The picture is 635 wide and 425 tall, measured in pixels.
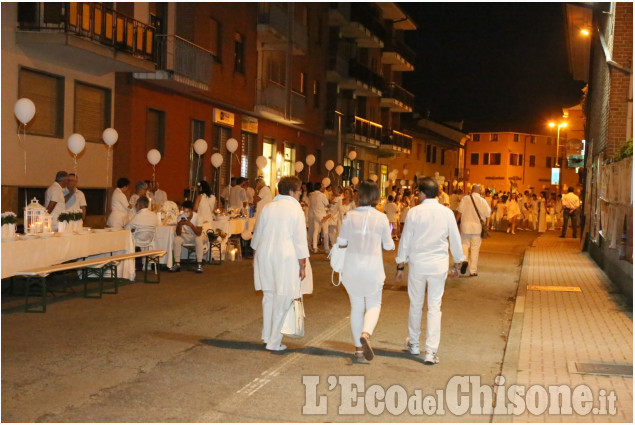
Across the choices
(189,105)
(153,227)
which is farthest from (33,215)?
(189,105)

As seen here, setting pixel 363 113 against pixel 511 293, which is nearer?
pixel 511 293

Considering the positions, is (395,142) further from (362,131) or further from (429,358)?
(429,358)

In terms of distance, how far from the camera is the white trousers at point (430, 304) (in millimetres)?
8328

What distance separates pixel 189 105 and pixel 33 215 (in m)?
13.6

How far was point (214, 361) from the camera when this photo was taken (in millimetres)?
8195

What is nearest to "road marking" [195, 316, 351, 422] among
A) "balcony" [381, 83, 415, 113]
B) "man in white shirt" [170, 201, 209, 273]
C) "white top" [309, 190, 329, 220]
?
"man in white shirt" [170, 201, 209, 273]

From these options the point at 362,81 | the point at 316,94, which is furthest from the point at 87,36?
the point at 362,81

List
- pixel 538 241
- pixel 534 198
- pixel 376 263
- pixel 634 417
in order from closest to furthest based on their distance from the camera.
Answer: pixel 634 417 → pixel 376 263 → pixel 538 241 → pixel 534 198

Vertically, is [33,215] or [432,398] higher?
[33,215]

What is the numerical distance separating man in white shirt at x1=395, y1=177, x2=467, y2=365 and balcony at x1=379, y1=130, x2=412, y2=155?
43408 mm

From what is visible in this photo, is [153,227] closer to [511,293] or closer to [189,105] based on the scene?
[511,293]

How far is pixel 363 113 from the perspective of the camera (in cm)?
5016

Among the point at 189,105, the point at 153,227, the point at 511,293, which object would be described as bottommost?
the point at 511,293

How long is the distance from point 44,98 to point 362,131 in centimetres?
2959
